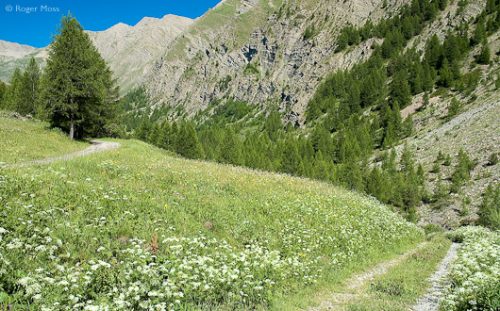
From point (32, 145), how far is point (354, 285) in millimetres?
27943

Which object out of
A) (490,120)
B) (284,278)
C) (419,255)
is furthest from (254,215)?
(490,120)

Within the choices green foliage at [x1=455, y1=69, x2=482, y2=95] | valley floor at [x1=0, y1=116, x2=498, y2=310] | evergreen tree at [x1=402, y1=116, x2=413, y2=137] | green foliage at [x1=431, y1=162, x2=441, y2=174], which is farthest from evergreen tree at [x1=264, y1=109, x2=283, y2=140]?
valley floor at [x1=0, y1=116, x2=498, y2=310]

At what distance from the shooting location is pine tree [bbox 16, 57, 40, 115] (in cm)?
7838

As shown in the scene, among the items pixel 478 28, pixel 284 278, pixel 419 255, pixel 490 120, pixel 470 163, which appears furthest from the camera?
pixel 478 28

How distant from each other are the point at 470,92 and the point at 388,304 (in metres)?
106

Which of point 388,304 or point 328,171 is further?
point 328,171

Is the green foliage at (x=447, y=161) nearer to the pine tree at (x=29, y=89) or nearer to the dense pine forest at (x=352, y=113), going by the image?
Result: the dense pine forest at (x=352, y=113)

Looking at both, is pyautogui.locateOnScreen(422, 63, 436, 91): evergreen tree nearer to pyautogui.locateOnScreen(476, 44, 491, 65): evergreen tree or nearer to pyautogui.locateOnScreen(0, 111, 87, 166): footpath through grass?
pyautogui.locateOnScreen(476, 44, 491, 65): evergreen tree

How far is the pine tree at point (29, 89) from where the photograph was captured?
257 feet

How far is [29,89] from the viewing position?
80000mm

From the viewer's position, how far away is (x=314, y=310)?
10445 mm

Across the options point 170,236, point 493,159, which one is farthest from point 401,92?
point 170,236

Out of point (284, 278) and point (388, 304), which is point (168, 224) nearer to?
point (284, 278)

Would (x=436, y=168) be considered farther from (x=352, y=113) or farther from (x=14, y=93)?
(x=14, y=93)
